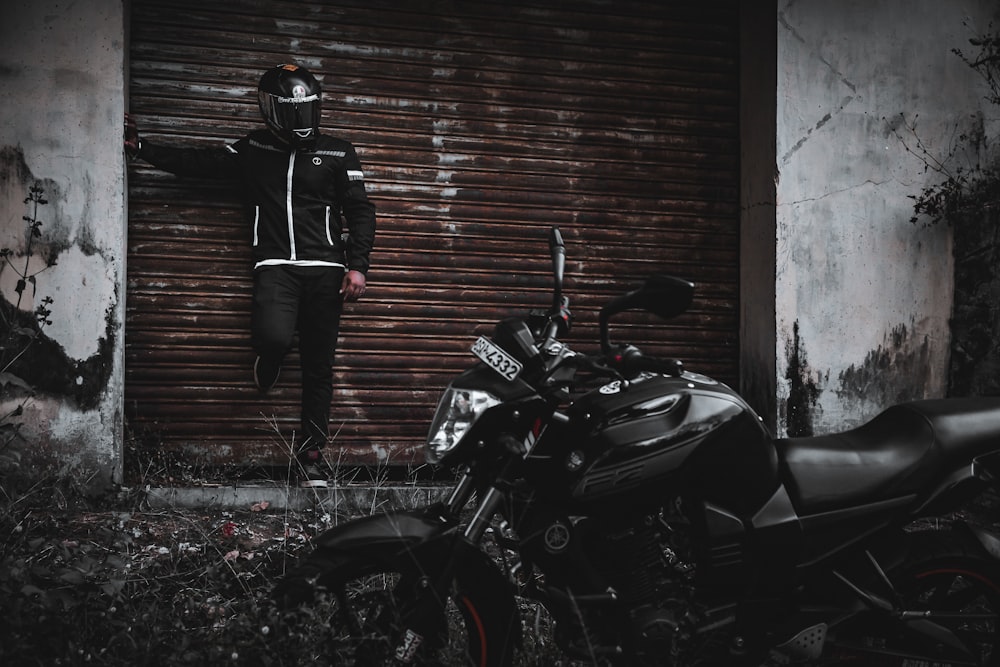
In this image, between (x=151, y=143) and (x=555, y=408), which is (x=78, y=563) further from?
(x=151, y=143)

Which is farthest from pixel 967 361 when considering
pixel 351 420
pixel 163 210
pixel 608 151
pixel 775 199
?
pixel 163 210

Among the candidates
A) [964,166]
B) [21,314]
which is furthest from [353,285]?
[964,166]

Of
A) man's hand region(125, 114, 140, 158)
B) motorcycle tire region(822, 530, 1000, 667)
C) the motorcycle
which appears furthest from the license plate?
man's hand region(125, 114, 140, 158)

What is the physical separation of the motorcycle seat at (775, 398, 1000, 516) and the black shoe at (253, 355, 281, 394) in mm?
3333

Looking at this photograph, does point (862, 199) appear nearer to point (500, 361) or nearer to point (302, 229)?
point (302, 229)

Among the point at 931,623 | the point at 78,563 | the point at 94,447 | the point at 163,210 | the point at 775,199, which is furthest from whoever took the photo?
the point at 775,199

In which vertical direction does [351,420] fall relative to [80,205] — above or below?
below

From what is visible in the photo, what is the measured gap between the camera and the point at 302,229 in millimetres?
4918

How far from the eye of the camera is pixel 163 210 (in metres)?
5.17

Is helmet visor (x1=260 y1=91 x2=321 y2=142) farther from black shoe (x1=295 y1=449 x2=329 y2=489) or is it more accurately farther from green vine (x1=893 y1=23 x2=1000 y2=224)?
green vine (x1=893 y1=23 x2=1000 y2=224)

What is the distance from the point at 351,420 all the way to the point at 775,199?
311 cm

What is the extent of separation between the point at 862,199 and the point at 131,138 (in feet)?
15.0

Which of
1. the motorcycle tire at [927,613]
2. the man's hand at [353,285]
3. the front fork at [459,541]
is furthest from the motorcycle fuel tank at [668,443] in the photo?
the man's hand at [353,285]

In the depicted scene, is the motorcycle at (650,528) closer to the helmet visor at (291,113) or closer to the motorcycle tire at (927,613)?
the motorcycle tire at (927,613)
